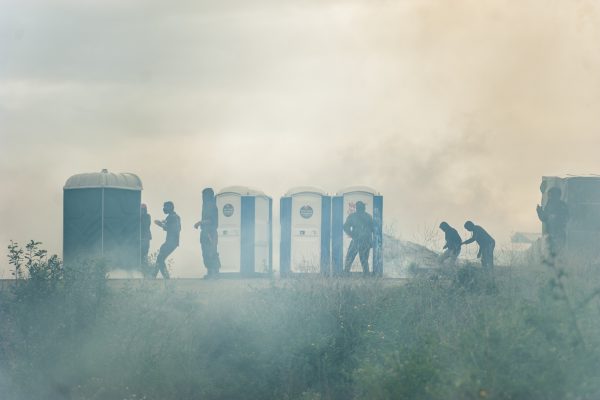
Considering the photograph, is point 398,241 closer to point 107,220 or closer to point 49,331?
point 107,220

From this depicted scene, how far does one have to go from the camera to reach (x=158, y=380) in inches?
675

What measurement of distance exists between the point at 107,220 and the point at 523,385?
51.2 feet

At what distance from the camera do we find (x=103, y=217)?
25109mm

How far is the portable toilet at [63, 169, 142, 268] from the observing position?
82.4 feet

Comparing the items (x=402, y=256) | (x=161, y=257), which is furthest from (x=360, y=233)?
(x=161, y=257)

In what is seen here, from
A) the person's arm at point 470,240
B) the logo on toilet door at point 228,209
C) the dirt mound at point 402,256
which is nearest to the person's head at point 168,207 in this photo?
the logo on toilet door at point 228,209

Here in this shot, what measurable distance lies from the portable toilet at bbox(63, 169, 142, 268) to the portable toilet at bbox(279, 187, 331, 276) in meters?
3.75

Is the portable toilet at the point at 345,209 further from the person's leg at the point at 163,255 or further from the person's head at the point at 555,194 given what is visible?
the person's head at the point at 555,194

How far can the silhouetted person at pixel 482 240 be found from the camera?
22.7 metres

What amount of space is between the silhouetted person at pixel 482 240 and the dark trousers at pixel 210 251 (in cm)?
602

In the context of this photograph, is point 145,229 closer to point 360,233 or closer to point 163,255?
point 163,255

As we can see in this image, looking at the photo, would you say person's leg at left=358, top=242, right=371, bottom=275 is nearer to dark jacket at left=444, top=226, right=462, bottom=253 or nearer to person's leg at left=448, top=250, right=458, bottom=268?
dark jacket at left=444, top=226, right=462, bottom=253

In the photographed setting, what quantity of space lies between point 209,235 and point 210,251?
1.37 ft

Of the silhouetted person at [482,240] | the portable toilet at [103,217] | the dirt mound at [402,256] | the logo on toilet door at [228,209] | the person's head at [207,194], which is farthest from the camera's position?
the logo on toilet door at [228,209]
